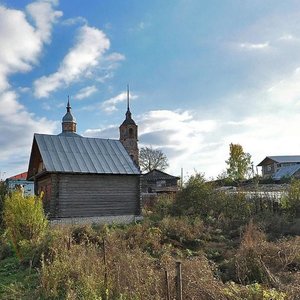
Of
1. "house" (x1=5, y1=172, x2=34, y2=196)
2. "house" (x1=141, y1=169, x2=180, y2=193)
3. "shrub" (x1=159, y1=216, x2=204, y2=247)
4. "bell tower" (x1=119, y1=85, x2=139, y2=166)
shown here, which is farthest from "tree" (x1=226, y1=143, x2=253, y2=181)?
"shrub" (x1=159, y1=216, x2=204, y2=247)

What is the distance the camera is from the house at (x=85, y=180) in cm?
1941

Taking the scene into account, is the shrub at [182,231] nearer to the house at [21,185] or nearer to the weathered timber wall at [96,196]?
the house at [21,185]

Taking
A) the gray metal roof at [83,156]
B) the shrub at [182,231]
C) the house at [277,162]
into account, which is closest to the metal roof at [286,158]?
the house at [277,162]

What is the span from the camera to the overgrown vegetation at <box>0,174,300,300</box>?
6.18m

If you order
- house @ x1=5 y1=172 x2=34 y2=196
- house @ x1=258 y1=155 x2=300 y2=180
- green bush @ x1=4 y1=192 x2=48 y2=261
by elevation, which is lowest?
green bush @ x1=4 y1=192 x2=48 y2=261

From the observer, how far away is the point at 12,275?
9.59m

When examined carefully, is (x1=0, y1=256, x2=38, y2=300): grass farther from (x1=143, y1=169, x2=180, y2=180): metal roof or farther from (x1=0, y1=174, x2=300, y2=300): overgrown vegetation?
(x1=143, y1=169, x2=180, y2=180): metal roof

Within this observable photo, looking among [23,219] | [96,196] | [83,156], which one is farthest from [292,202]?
[23,219]

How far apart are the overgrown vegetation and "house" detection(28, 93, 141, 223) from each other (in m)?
2.32

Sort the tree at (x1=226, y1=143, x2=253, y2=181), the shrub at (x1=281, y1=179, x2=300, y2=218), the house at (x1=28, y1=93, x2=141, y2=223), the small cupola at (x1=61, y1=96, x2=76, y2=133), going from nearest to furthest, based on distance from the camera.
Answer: the shrub at (x1=281, y1=179, x2=300, y2=218) → the house at (x1=28, y1=93, x2=141, y2=223) → the small cupola at (x1=61, y1=96, x2=76, y2=133) → the tree at (x1=226, y1=143, x2=253, y2=181)

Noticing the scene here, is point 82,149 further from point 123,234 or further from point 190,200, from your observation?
point 123,234

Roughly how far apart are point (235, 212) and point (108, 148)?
858 cm

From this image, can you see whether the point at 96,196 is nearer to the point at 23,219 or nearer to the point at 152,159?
the point at 23,219

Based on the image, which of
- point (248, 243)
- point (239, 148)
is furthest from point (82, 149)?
point (239, 148)
